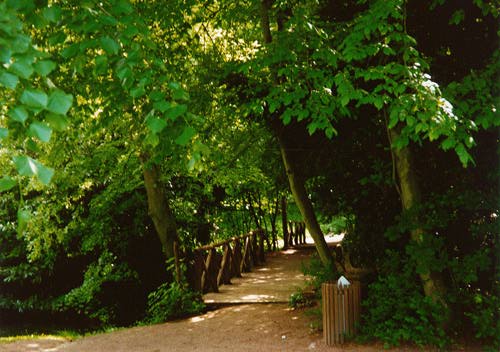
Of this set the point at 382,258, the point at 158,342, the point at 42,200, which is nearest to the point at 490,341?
the point at 382,258

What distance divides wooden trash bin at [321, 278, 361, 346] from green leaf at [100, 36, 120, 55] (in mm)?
5242

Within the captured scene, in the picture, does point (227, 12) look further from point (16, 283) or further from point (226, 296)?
point (16, 283)

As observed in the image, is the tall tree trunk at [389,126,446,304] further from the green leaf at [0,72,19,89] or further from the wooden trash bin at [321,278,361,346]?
the green leaf at [0,72,19,89]

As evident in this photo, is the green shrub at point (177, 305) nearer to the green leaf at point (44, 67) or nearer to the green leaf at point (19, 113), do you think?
the green leaf at point (44, 67)

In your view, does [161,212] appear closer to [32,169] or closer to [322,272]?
[322,272]

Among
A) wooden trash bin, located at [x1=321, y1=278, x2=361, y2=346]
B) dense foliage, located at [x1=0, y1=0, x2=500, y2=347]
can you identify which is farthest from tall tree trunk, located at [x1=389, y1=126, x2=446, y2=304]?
wooden trash bin, located at [x1=321, y1=278, x2=361, y2=346]

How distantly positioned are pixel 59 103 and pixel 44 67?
0.83ft

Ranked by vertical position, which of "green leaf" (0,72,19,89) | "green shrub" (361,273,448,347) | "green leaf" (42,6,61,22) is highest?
"green leaf" (42,6,61,22)

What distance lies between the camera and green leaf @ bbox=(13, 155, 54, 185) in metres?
2.02

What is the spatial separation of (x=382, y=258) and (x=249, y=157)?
4.43m

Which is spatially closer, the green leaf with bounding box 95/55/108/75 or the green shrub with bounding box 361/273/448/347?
the green leaf with bounding box 95/55/108/75

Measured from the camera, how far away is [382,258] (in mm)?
7879

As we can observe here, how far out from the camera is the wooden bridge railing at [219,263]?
38.2 feet

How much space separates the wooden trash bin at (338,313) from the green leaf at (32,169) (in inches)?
224
